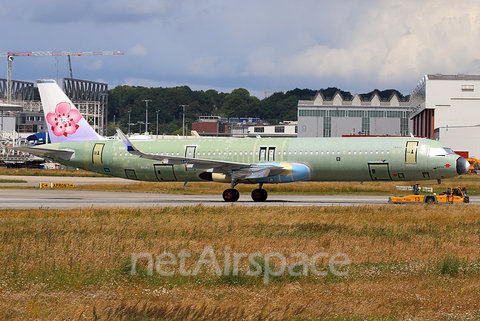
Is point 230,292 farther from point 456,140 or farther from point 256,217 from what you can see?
point 456,140

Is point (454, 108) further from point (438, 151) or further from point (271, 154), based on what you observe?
point (271, 154)

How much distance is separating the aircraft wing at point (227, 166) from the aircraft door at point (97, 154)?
4.83 metres

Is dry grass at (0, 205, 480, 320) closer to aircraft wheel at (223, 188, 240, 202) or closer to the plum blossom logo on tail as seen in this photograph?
aircraft wheel at (223, 188, 240, 202)

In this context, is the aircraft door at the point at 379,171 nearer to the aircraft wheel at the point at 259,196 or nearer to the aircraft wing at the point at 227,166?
the aircraft wing at the point at 227,166

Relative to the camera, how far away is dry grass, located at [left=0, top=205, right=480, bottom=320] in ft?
30.2

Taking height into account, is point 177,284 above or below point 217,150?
below

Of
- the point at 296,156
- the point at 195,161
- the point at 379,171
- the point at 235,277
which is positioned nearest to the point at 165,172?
the point at 195,161

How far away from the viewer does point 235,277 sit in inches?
450

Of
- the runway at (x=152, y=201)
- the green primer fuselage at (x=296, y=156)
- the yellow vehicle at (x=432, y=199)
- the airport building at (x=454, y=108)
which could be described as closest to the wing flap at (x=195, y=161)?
the green primer fuselage at (x=296, y=156)

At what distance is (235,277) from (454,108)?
11120 cm

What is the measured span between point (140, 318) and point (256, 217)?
15.0 metres

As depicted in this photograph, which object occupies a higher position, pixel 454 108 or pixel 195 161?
pixel 454 108

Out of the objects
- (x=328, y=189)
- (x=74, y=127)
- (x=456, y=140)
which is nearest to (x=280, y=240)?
(x=74, y=127)

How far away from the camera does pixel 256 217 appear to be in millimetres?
23453
